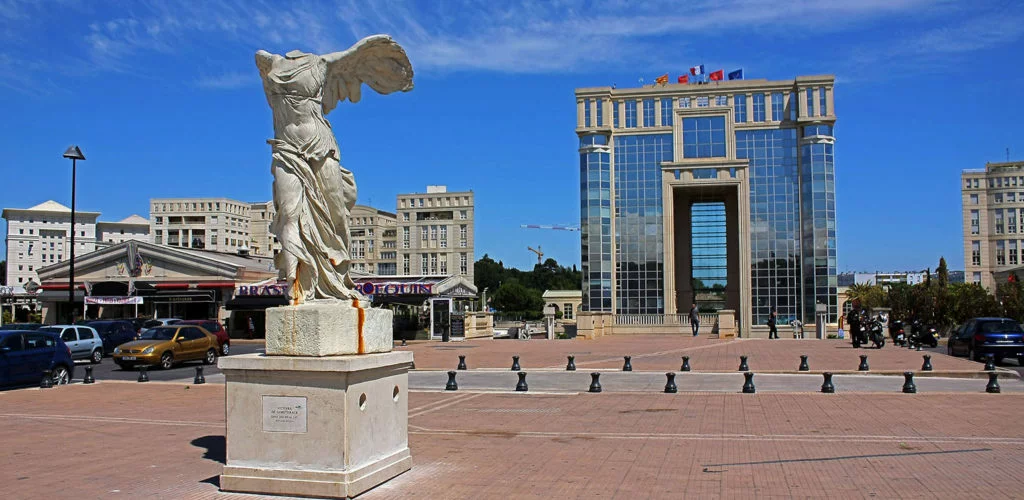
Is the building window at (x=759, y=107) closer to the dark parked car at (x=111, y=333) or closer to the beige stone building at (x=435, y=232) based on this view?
the dark parked car at (x=111, y=333)

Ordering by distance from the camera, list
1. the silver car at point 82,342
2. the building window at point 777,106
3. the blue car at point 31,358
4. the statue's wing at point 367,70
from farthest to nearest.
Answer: the building window at point 777,106
the silver car at point 82,342
the blue car at point 31,358
the statue's wing at point 367,70

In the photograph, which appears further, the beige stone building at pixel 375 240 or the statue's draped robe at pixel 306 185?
the beige stone building at pixel 375 240

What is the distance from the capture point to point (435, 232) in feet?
465

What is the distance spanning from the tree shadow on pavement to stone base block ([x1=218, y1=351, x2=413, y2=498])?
68.2 inches

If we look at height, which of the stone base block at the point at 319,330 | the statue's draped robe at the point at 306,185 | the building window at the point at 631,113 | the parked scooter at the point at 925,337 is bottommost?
the parked scooter at the point at 925,337

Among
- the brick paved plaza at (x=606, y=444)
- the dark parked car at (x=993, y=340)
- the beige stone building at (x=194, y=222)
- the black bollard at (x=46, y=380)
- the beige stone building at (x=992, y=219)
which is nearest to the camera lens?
the brick paved plaza at (x=606, y=444)

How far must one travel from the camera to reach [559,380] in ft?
65.6

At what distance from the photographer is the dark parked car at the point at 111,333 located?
109 feet

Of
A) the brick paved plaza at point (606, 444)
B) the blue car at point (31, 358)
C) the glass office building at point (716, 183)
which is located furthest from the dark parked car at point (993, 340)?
the glass office building at point (716, 183)

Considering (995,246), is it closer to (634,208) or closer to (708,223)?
(708,223)

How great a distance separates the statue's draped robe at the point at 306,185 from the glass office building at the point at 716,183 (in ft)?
191

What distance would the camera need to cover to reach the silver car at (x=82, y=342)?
28.4m

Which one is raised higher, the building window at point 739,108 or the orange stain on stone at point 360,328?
the building window at point 739,108

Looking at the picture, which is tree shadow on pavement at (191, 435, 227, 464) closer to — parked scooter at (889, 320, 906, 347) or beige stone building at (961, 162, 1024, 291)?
parked scooter at (889, 320, 906, 347)
